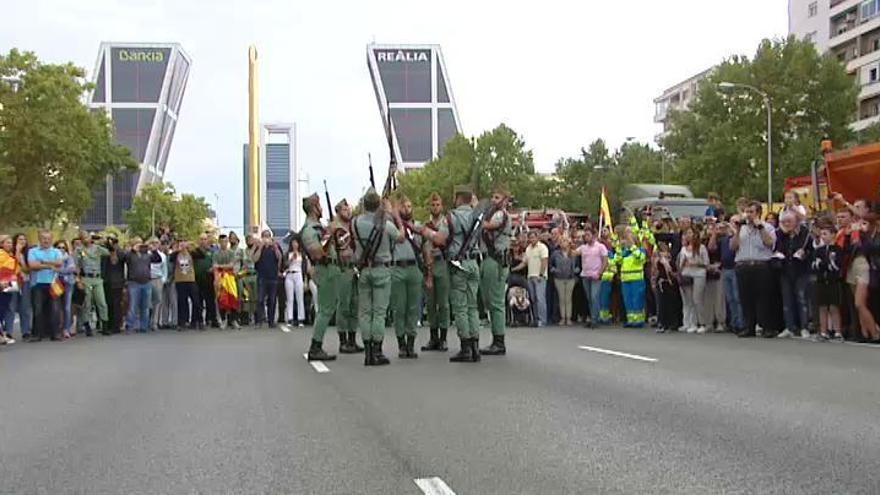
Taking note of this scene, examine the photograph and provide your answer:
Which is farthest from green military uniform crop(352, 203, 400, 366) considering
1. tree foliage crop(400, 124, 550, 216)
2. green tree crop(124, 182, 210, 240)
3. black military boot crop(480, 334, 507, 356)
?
green tree crop(124, 182, 210, 240)

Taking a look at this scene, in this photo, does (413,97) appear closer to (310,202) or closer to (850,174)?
(850,174)

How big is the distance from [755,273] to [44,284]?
12.0 meters

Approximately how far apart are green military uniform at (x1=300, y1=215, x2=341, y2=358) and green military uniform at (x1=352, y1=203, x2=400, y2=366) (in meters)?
0.68

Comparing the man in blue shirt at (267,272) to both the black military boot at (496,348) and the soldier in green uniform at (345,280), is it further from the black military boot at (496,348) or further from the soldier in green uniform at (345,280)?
the black military boot at (496,348)

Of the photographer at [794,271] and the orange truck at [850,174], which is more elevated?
the orange truck at [850,174]

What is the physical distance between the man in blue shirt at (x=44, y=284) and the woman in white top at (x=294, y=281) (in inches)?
194

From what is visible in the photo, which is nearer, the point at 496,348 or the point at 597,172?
the point at 496,348

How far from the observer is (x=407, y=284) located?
43.3 ft

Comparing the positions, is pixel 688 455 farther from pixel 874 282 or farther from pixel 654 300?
pixel 654 300

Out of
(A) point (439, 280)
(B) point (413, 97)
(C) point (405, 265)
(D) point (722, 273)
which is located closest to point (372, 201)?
(C) point (405, 265)

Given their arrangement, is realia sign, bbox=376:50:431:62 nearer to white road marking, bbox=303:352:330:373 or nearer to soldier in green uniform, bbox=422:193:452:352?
soldier in green uniform, bbox=422:193:452:352

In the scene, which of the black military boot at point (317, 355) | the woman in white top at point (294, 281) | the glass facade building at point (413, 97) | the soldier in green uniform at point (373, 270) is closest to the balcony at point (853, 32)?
the woman in white top at point (294, 281)

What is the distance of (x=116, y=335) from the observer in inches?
808

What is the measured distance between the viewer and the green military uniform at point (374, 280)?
12.2m
